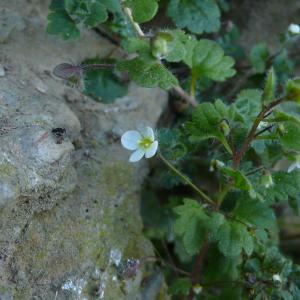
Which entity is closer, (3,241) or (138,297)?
Result: (3,241)

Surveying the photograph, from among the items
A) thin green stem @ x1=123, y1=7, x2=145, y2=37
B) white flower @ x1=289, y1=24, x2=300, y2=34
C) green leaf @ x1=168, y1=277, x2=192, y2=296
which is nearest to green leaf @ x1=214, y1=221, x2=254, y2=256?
green leaf @ x1=168, y1=277, x2=192, y2=296

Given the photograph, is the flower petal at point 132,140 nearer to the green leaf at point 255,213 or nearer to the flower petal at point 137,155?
the flower petal at point 137,155

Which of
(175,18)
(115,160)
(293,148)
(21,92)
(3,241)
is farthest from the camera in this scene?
(175,18)

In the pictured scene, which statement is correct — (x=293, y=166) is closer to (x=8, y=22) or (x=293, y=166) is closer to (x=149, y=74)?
(x=149, y=74)

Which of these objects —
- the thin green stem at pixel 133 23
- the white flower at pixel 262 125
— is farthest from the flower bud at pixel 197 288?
the thin green stem at pixel 133 23

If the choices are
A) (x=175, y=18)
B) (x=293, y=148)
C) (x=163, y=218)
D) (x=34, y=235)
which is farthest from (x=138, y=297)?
(x=175, y=18)

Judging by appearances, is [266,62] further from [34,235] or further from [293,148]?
[34,235]
